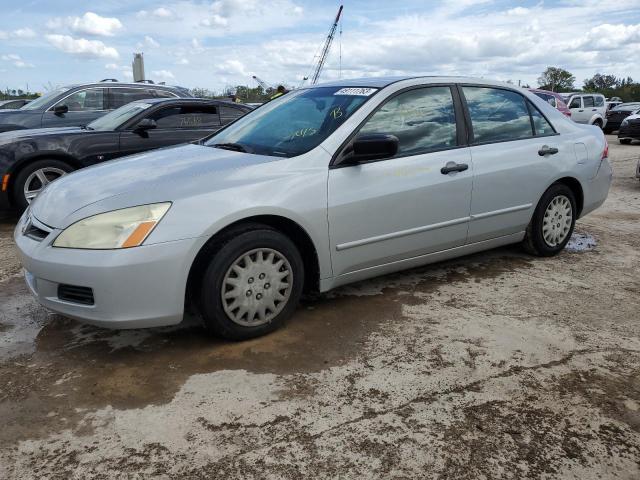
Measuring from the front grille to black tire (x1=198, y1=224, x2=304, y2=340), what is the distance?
0.57 meters

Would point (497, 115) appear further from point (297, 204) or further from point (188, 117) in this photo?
point (188, 117)

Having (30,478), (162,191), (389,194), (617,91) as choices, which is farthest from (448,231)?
(617,91)

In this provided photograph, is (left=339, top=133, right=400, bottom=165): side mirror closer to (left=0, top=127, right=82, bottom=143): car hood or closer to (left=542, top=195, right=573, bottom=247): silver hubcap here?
(left=542, top=195, right=573, bottom=247): silver hubcap

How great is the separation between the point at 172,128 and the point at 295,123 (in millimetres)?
3634

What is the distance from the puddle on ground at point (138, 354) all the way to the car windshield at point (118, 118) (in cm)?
324

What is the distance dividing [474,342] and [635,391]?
84 centimetres

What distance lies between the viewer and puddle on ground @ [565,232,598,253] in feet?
17.4

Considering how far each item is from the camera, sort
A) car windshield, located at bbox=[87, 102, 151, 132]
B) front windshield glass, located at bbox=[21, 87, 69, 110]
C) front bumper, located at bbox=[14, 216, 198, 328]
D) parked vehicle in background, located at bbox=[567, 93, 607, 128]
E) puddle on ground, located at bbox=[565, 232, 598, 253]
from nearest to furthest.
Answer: front bumper, located at bbox=[14, 216, 198, 328]
puddle on ground, located at bbox=[565, 232, 598, 253]
car windshield, located at bbox=[87, 102, 151, 132]
front windshield glass, located at bbox=[21, 87, 69, 110]
parked vehicle in background, located at bbox=[567, 93, 607, 128]

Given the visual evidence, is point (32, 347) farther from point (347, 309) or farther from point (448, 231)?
point (448, 231)

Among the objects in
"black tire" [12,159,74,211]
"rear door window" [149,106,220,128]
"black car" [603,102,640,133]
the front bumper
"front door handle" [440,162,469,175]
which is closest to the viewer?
the front bumper

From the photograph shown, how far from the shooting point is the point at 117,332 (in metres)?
3.51

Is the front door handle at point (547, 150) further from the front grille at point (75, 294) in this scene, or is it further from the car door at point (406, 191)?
the front grille at point (75, 294)

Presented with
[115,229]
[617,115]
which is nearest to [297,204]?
[115,229]

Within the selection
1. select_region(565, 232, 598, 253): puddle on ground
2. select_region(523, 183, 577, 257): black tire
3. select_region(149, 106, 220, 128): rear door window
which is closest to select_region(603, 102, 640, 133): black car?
select_region(565, 232, 598, 253): puddle on ground
